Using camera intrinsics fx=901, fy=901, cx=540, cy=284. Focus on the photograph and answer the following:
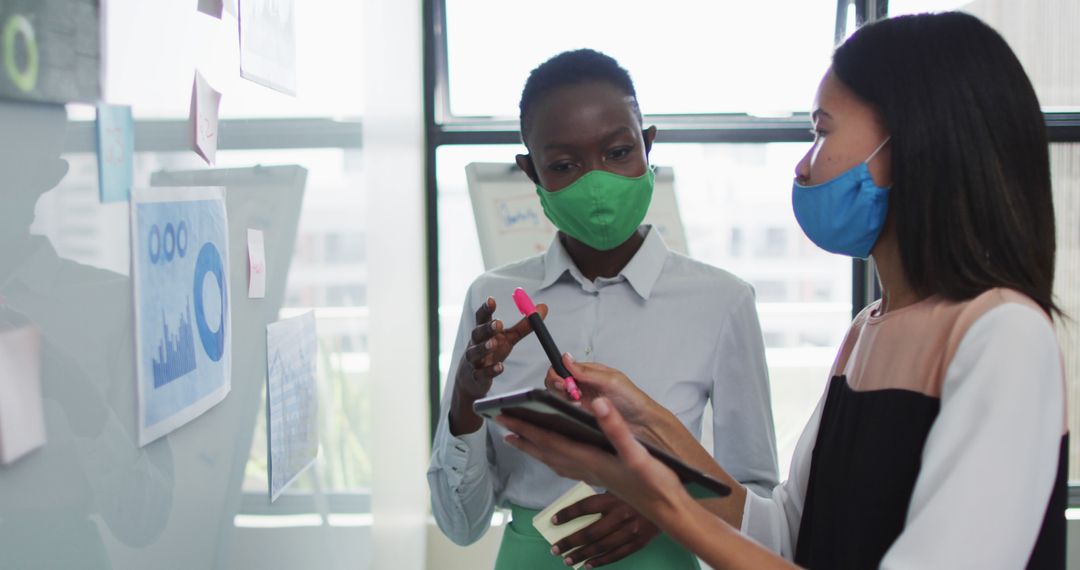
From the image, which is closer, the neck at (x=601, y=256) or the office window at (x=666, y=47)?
the neck at (x=601, y=256)

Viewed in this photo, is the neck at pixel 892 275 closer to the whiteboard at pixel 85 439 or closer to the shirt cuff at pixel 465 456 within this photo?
the shirt cuff at pixel 465 456

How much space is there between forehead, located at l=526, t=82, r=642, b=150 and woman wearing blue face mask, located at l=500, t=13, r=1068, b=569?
0.44 metres

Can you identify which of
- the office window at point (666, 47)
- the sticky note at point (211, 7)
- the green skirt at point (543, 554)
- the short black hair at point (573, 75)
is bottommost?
the green skirt at point (543, 554)

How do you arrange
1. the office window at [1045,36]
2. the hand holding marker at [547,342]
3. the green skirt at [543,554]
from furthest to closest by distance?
the office window at [1045,36], the green skirt at [543,554], the hand holding marker at [547,342]

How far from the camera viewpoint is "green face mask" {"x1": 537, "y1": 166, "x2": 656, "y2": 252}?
1.48 metres

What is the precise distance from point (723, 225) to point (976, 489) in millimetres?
2792

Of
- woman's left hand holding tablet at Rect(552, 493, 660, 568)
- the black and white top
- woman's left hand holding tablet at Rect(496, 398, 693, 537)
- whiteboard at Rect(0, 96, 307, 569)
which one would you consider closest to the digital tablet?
woman's left hand holding tablet at Rect(496, 398, 693, 537)

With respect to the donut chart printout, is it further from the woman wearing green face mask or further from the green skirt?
the green skirt

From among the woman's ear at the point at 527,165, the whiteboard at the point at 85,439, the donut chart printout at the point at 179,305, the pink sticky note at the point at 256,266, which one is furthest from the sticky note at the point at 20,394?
the woman's ear at the point at 527,165

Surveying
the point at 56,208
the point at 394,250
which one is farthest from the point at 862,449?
the point at 394,250

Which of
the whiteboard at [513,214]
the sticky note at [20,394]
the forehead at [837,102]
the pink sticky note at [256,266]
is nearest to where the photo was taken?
the sticky note at [20,394]

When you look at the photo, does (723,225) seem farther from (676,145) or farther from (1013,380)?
(1013,380)

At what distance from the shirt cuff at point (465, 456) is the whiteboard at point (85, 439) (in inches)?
13.7

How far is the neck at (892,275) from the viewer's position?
1.04 metres
